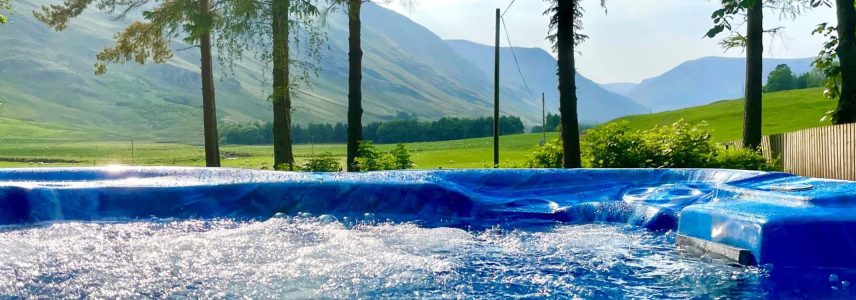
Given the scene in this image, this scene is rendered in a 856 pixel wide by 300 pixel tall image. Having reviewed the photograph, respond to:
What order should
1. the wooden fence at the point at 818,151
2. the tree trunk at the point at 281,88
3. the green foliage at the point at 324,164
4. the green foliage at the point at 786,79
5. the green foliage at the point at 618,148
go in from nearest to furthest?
the wooden fence at the point at 818,151 < the green foliage at the point at 618,148 < the green foliage at the point at 324,164 < the tree trunk at the point at 281,88 < the green foliage at the point at 786,79

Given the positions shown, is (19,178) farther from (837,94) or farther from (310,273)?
(837,94)

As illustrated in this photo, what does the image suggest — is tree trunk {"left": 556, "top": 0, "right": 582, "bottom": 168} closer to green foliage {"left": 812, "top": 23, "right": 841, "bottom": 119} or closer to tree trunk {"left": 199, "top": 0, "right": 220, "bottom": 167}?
green foliage {"left": 812, "top": 23, "right": 841, "bottom": 119}

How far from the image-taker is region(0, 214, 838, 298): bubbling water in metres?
3.59

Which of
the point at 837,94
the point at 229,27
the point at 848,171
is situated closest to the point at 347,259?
the point at 848,171

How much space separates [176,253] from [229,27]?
8.65m

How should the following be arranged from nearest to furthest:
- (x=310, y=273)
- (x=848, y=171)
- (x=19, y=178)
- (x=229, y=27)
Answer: (x=310, y=273) → (x=19, y=178) → (x=848, y=171) → (x=229, y=27)

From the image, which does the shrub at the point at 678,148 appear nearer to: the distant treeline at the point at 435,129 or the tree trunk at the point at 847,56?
the tree trunk at the point at 847,56

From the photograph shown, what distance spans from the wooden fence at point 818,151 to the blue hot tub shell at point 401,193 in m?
3.33

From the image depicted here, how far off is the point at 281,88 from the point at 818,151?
8.26 meters

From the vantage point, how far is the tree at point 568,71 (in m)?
10.2

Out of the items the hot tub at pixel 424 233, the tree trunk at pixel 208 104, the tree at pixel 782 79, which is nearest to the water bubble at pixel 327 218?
the hot tub at pixel 424 233

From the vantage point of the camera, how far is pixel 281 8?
39.1 ft

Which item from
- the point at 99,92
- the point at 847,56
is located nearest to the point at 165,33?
the point at 847,56

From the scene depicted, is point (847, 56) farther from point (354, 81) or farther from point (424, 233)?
point (424, 233)
